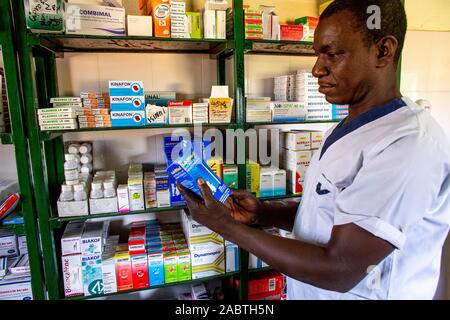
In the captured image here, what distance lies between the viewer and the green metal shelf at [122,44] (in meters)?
1.41

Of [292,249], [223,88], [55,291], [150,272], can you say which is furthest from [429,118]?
[55,291]

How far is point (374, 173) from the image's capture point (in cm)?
70

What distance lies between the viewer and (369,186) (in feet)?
2.30

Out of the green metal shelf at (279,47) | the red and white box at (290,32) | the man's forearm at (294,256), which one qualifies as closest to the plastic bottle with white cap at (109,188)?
the man's forearm at (294,256)

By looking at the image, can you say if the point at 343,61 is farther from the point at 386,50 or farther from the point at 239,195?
the point at 239,195

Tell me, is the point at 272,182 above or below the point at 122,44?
below

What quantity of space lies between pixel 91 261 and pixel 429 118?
156 cm

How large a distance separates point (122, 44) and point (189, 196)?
1039 mm

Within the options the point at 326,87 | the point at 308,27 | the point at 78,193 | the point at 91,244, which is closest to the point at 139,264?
the point at 91,244

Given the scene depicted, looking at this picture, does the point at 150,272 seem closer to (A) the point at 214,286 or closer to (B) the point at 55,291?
(B) the point at 55,291

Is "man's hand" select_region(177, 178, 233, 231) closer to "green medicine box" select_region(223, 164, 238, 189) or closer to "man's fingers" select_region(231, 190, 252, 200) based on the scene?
"man's fingers" select_region(231, 190, 252, 200)

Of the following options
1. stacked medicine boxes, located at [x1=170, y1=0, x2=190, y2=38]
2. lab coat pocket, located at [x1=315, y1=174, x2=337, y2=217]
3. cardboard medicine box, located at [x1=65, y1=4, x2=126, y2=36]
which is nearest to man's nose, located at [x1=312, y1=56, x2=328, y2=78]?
lab coat pocket, located at [x1=315, y1=174, x2=337, y2=217]

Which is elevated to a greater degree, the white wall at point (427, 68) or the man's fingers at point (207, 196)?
the white wall at point (427, 68)

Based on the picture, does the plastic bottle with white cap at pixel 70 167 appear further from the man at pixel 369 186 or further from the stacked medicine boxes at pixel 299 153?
the stacked medicine boxes at pixel 299 153
